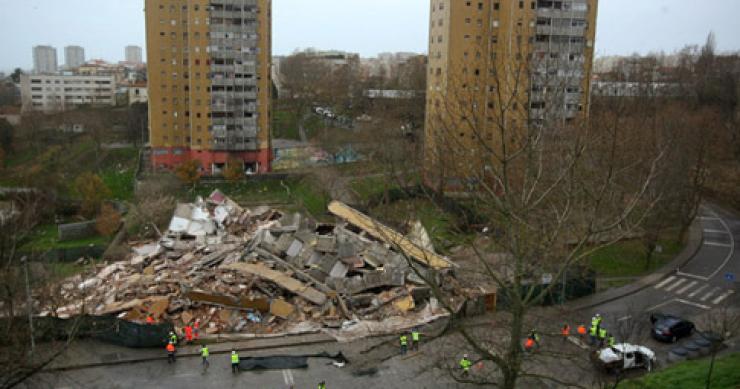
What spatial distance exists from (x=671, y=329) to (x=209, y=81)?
132ft

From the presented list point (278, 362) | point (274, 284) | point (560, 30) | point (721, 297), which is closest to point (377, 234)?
point (274, 284)

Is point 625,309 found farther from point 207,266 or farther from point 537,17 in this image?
point 537,17

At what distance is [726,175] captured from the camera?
40.9 m

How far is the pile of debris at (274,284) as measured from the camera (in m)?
21.0

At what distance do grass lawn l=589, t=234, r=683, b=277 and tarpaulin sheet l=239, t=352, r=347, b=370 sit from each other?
47.6ft

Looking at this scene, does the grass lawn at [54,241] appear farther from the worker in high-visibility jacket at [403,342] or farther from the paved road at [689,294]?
the paved road at [689,294]

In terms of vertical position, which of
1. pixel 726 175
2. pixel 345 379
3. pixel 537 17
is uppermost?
pixel 537 17

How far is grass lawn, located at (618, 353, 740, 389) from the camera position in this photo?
14.5 m

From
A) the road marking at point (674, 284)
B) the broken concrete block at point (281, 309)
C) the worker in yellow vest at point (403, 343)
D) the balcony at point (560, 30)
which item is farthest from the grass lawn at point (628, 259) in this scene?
the balcony at point (560, 30)

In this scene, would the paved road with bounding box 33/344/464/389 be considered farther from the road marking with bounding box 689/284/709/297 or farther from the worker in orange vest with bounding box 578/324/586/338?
the road marking with bounding box 689/284/709/297

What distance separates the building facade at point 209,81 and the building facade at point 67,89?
49.0 meters

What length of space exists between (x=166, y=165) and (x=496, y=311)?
37.4 m

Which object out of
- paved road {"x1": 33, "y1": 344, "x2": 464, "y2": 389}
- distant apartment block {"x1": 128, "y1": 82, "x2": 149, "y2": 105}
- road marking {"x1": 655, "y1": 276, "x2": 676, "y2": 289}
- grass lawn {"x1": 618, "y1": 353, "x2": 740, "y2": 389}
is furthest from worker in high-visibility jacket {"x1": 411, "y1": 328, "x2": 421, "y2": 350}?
distant apartment block {"x1": 128, "y1": 82, "x2": 149, "y2": 105}

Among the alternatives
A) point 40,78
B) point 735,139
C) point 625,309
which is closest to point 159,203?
point 625,309
